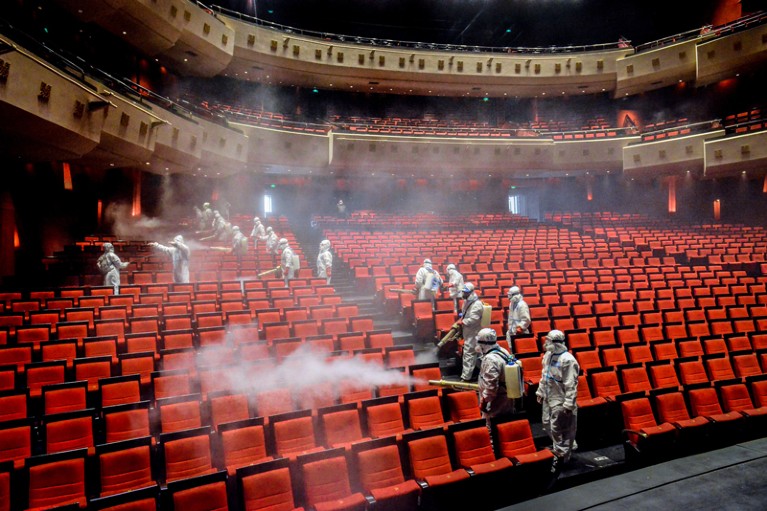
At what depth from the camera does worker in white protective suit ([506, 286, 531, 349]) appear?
18.4ft

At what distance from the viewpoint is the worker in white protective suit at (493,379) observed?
3793 mm

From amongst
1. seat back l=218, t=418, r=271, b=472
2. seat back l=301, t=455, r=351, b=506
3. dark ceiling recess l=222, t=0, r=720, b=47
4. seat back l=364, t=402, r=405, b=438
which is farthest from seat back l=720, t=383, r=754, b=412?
dark ceiling recess l=222, t=0, r=720, b=47

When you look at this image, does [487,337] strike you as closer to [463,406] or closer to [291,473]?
[463,406]

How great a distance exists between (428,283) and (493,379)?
3.07 m

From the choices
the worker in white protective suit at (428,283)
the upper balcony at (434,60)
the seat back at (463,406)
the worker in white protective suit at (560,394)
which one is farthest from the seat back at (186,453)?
the upper balcony at (434,60)

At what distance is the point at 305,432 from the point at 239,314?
2.98 m

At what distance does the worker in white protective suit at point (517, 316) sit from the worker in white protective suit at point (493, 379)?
1.65 m

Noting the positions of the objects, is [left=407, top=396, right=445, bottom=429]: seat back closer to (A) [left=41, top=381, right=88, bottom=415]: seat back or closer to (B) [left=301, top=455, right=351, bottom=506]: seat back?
(B) [left=301, top=455, right=351, bottom=506]: seat back

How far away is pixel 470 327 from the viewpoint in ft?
17.0

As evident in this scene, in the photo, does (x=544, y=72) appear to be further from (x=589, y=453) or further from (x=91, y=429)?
(x=91, y=429)

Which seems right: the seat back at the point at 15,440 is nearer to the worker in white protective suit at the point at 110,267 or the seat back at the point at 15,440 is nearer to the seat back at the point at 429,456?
the seat back at the point at 429,456

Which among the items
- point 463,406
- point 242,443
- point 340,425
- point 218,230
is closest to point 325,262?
point 218,230

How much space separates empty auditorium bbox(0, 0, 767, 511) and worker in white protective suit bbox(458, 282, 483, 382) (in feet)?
0.11

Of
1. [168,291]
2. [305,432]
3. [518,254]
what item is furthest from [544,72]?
[305,432]
